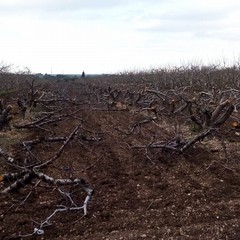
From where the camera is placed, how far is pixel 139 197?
493cm

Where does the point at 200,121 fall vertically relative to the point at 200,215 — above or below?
above

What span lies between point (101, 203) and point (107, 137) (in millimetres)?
4079

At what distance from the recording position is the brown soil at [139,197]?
3947mm

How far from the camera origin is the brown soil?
395 centimetres

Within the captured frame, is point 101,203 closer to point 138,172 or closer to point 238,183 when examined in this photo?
point 138,172

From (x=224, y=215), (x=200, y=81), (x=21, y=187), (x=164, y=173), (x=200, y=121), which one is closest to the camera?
(x=224, y=215)

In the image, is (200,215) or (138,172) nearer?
(200,215)

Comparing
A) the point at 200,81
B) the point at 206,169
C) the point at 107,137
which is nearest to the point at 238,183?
the point at 206,169

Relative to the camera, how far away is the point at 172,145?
23.2 ft

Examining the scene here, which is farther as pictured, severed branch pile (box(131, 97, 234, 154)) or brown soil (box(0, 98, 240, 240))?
severed branch pile (box(131, 97, 234, 154))

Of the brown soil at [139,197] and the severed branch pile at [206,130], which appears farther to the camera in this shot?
the severed branch pile at [206,130]

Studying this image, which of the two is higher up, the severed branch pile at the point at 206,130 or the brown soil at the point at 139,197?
the severed branch pile at the point at 206,130

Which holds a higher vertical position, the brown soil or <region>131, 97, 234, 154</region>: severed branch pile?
<region>131, 97, 234, 154</region>: severed branch pile

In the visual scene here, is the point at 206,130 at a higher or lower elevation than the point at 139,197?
higher
